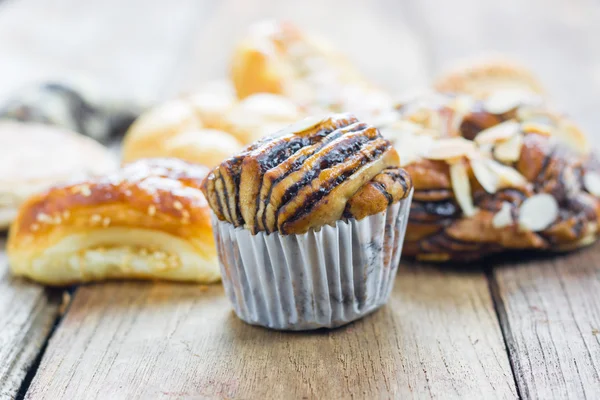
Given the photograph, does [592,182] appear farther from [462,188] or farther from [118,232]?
[118,232]

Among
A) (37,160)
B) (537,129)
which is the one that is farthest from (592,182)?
(37,160)

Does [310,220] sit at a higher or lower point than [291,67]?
higher

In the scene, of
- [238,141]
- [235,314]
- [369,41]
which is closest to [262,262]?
[235,314]

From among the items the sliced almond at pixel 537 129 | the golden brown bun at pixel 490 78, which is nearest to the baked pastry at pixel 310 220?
the sliced almond at pixel 537 129

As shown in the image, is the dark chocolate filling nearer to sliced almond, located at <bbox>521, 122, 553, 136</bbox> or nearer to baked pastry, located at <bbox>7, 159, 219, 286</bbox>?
Result: baked pastry, located at <bbox>7, 159, 219, 286</bbox>

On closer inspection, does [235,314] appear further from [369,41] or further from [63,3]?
[63,3]

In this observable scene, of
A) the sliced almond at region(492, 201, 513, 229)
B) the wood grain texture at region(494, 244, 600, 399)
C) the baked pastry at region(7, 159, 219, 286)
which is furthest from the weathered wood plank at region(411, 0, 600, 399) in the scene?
the baked pastry at region(7, 159, 219, 286)

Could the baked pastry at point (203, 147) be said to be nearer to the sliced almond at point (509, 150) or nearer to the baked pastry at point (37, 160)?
the baked pastry at point (37, 160)
